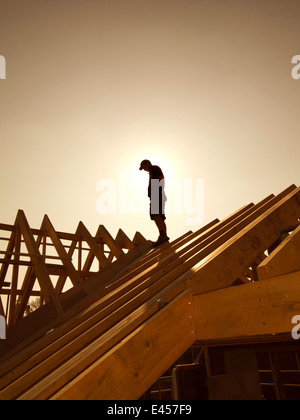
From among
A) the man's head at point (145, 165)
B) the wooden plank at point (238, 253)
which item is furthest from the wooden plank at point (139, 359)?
the man's head at point (145, 165)

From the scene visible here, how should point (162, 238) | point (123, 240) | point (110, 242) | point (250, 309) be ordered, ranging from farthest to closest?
point (123, 240) → point (110, 242) → point (162, 238) → point (250, 309)

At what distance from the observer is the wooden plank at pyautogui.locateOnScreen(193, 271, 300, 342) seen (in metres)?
2.11

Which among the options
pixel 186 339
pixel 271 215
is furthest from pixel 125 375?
pixel 271 215

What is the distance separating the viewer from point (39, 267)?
18.8ft

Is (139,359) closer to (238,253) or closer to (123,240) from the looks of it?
(238,253)

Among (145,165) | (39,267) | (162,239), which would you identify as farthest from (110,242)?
(39,267)

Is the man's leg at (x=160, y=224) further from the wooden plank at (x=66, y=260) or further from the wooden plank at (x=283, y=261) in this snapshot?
the wooden plank at (x=283, y=261)

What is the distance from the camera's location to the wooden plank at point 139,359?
71.0 inches

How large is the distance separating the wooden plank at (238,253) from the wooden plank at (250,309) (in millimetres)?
216

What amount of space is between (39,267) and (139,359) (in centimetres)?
417

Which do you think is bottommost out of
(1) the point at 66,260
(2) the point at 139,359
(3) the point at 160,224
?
(2) the point at 139,359
